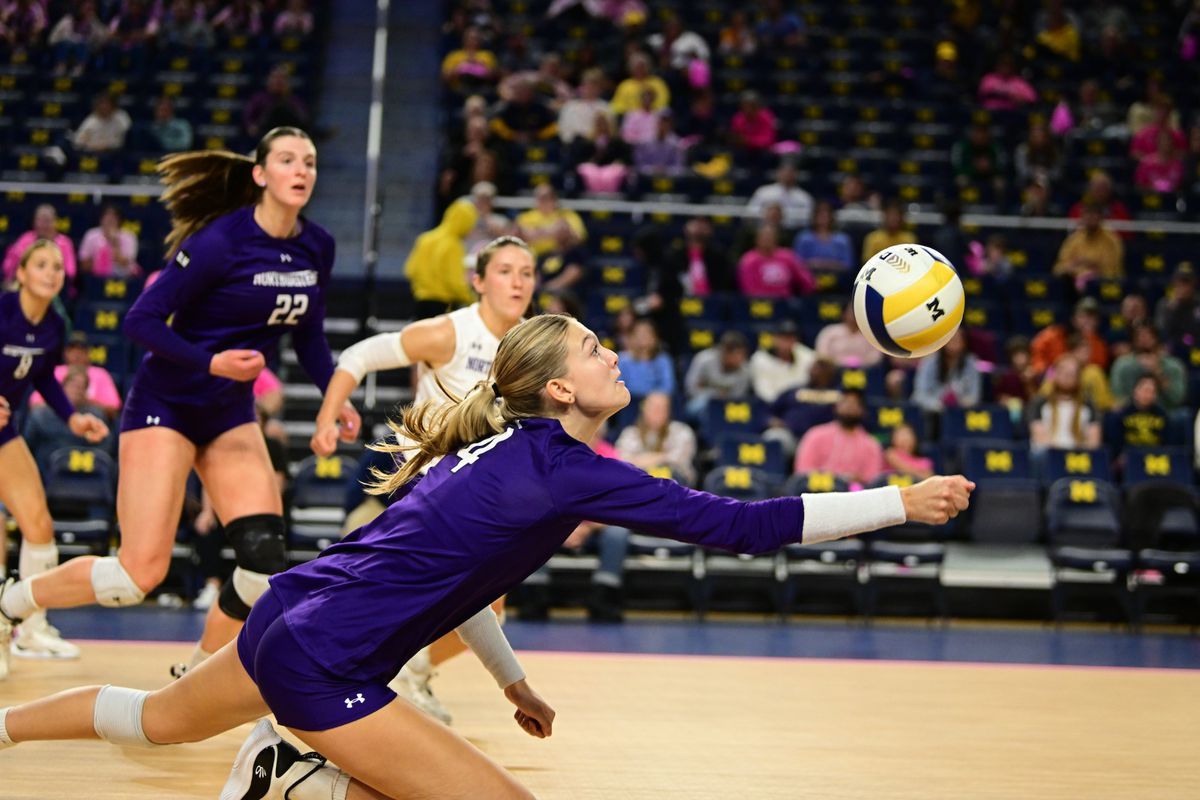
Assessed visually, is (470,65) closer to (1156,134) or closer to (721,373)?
(721,373)

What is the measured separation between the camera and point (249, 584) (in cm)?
457

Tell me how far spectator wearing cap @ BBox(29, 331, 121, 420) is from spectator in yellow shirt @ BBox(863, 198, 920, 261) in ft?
19.5

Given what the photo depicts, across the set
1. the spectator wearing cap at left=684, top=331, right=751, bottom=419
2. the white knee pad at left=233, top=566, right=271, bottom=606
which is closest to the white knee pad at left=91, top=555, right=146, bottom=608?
the white knee pad at left=233, top=566, right=271, bottom=606

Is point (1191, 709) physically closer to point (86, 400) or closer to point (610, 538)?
point (610, 538)

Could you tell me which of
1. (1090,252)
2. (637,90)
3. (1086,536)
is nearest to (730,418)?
(1086,536)

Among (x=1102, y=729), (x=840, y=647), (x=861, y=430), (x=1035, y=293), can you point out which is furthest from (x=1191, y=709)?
(x=1035, y=293)

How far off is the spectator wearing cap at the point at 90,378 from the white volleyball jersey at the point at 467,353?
5.10 m

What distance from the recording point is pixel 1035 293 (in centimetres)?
1210

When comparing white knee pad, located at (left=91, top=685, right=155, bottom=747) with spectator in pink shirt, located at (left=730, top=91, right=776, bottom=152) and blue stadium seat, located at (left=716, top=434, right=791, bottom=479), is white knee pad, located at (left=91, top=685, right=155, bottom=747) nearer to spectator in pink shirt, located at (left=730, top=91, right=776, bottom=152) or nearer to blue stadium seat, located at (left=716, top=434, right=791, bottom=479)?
blue stadium seat, located at (left=716, top=434, right=791, bottom=479)

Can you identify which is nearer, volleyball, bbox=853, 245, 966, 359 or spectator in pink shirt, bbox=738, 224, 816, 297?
volleyball, bbox=853, 245, 966, 359

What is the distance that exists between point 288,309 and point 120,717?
1.93 m

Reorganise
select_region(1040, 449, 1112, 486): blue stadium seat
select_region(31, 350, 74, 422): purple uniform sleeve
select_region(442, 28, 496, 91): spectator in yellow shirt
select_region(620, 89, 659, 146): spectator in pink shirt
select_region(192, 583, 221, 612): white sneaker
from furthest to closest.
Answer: select_region(442, 28, 496, 91): spectator in yellow shirt
select_region(620, 89, 659, 146): spectator in pink shirt
select_region(1040, 449, 1112, 486): blue stadium seat
select_region(192, 583, 221, 612): white sneaker
select_region(31, 350, 74, 422): purple uniform sleeve

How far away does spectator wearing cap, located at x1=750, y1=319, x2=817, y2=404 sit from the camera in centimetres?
1055

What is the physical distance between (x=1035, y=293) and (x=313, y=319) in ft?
28.1
